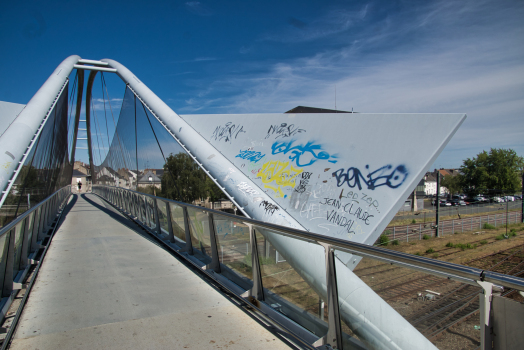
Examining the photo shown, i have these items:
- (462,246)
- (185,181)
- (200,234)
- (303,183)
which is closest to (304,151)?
(303,183)

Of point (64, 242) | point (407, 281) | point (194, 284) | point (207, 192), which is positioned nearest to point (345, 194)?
point (194, 284)

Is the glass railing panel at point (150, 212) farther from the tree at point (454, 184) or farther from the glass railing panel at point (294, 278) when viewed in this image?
the tree at point (454, 184)

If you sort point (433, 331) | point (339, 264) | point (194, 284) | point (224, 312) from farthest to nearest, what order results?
point (194, 284) → point (224, 312) → point (339, 264) → point (433, 331)

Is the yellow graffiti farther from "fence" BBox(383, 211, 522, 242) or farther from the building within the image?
"fence" BBox(383, 211, 522, 242)

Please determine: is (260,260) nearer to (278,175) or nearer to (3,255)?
(3,255)

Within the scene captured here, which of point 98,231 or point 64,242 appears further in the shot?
point 98,231

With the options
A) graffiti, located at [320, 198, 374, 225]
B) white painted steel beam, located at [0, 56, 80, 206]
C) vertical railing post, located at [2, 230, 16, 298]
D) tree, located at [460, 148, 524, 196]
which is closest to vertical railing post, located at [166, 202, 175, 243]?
white painted steel beam, located at [0, 56, 80, 206]

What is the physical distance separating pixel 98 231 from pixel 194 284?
5566mm

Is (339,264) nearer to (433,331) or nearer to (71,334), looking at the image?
(433,331)

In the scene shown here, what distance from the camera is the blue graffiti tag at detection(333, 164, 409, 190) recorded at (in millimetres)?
4945

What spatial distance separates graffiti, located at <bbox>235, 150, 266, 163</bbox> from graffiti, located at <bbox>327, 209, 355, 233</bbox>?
2445 millimetres

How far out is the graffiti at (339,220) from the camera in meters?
5.14

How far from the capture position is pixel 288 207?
243 inches

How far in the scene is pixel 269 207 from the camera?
6031 millimetres
